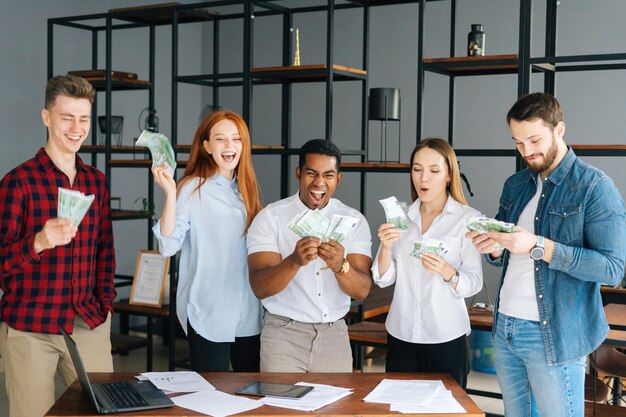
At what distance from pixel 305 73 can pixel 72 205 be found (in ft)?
7.61

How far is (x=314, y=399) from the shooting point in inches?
102

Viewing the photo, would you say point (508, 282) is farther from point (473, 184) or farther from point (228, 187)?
point (473, 184)

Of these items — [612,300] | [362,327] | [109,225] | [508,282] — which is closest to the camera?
[508,282]

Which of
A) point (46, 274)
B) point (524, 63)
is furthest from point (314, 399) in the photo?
point (524, 63)

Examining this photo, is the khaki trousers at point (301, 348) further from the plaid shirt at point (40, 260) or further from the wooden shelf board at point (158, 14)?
the wooden shelf board at point (158, 14)

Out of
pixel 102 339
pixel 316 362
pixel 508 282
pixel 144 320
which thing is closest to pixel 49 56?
pixel 144 320

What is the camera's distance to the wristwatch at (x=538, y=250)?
104 inches

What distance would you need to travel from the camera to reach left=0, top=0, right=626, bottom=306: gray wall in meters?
6.92

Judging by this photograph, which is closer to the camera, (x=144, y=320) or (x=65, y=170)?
(x=65, y=170)

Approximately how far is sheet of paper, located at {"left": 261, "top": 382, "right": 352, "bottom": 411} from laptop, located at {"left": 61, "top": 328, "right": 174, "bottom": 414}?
1.12 ft

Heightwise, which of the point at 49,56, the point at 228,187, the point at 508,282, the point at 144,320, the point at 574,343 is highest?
the point at 49,56

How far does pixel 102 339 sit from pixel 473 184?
195 inches

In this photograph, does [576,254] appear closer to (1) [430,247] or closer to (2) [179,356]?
(1) [430,247]

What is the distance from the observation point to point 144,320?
8539mm
